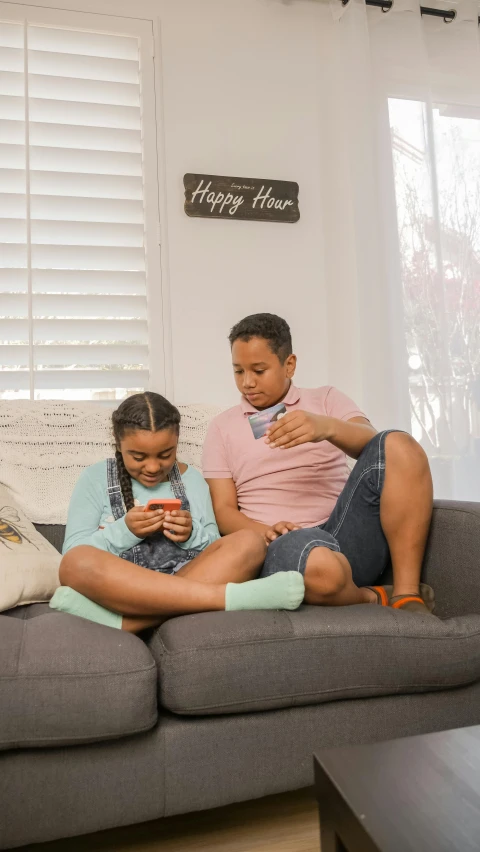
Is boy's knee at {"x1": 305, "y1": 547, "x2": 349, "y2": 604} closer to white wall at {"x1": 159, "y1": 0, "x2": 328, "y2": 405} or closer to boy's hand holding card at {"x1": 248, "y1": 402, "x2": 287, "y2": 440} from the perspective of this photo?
boy's hand holding card at {"x1": 248, "y1": 402, "x2": 287, "y2": 440}

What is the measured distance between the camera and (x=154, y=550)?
1548 millimetres

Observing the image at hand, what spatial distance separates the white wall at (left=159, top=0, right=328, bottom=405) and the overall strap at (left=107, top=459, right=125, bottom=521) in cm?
80

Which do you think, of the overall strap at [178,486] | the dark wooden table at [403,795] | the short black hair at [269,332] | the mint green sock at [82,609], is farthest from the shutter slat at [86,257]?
the dark wooden table at [403,795]

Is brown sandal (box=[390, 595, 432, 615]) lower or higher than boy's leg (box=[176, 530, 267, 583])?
lower

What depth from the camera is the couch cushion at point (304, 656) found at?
1158 millimetres

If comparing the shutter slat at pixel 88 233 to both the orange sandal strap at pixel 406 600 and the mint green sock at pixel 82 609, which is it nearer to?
the mint green sock at pixel 82 609

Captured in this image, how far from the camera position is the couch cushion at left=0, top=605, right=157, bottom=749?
1.06 metres

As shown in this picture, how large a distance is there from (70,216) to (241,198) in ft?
2.04

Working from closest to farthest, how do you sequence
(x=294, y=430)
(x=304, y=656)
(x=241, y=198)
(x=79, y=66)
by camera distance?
(x=304, y=656), (x=294, y=430), (x=79, y=66), (x=241, y=198)

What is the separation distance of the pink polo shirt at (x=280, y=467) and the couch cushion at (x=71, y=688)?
2.19ft

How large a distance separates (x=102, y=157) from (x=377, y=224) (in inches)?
40.0

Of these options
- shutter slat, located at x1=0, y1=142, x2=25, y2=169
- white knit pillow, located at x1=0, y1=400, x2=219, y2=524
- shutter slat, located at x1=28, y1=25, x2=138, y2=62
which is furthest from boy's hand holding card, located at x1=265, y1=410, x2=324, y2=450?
shutter slat, located at x1=28, y1=25, x2=138, y2=62

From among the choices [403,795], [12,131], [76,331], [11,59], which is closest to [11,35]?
[11,59]

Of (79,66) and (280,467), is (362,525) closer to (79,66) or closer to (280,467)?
(280,467)
